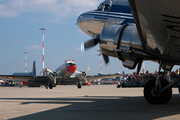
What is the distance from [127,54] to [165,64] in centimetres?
217

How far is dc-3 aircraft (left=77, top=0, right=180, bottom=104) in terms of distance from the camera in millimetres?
5412

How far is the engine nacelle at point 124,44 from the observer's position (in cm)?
759

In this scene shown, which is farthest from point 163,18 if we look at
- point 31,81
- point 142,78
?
point 31,81

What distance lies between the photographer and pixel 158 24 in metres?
5.81

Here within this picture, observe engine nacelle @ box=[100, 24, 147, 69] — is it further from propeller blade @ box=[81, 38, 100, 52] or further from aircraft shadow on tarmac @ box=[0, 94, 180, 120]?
aircraft shadow on tarmac @ box=[0, 94, 180, 120]

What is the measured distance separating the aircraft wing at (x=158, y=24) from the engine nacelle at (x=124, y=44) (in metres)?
0.54

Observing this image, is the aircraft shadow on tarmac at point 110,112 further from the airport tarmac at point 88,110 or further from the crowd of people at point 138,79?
the crowd of people at point 138,79

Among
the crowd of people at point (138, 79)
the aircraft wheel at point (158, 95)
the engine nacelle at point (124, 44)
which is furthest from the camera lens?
the crowd of people at point (138, 79)

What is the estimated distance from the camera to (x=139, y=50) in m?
7.62

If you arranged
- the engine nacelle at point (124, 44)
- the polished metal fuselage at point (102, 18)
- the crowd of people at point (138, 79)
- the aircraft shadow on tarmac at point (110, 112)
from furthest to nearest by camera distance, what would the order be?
the crowd of people at point (138, 79), the polished metal fuselage at point (102, 18), the engine nacelle at point (124, 44), the aircraft shadow on tarmac at point (110, 112)

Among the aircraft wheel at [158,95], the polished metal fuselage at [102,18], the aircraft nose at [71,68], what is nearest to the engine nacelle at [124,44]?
the aircraft wheel at [158,95]

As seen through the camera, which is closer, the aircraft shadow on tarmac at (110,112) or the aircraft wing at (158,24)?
the aircraft wing at (158,24)

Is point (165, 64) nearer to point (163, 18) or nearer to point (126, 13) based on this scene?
point (126, 13)

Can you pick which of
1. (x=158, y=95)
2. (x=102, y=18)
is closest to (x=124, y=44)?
(x=158, y=95)
